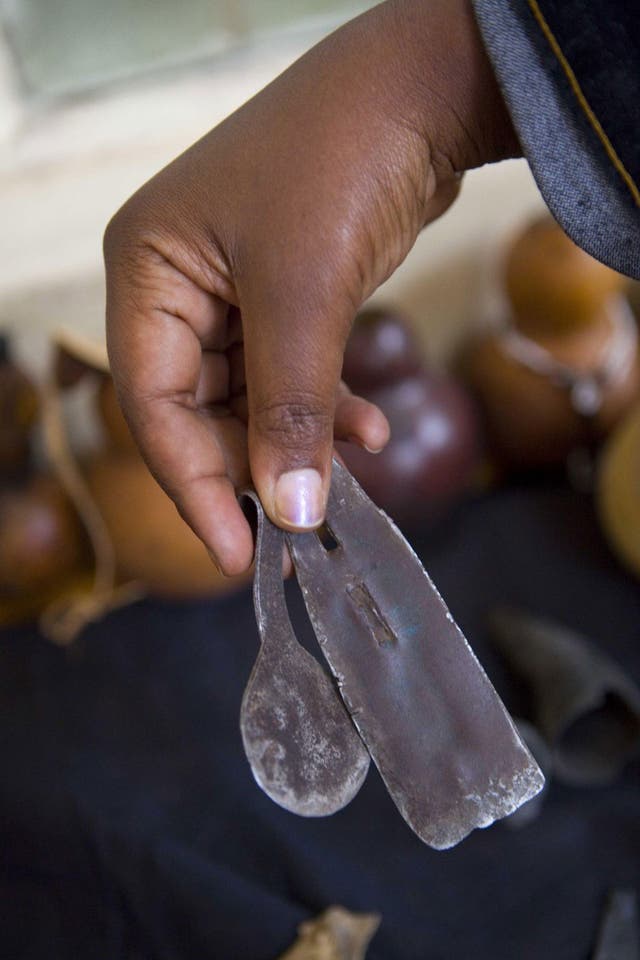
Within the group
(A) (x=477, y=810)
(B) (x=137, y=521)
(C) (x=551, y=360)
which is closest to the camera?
(A) (x=477, y=810)

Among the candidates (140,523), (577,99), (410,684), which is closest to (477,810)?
(410,684)

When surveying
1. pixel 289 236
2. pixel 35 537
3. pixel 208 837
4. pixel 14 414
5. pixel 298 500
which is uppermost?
pixel 289 236

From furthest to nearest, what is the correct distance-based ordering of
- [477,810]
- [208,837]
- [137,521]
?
[137,521]
[208,837]
[477,810]

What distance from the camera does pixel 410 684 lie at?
0.41 m

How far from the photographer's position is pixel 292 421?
1.39 feet

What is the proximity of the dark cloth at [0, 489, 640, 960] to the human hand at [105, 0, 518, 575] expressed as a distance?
31 centimetres

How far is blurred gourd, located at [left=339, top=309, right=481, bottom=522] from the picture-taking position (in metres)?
1.06

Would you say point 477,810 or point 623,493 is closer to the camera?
point 477,810

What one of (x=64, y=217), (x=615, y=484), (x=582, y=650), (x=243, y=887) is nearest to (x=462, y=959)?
(x=243, y=887)

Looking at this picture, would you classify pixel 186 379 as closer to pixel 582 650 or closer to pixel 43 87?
pixel 582 650

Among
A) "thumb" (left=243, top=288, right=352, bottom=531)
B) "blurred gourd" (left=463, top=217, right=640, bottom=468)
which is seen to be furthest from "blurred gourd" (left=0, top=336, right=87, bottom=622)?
"thumb" (left=243, top=288, right=352, bottom=531)

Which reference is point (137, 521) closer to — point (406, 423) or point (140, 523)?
point (140, 523)

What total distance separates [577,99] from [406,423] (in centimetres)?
68

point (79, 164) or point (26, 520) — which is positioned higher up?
point (79, 164)
